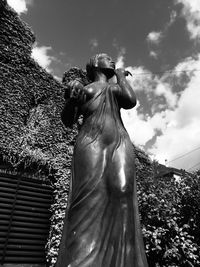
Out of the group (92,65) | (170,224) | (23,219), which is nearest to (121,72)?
(92,65)

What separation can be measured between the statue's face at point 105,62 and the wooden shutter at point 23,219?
5.09 metres

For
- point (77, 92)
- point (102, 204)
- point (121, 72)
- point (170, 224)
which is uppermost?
point (170, 224)

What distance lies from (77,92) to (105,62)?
1.84 ft

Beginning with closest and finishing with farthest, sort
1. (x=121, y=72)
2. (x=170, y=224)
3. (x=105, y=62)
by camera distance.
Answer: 1. (x=121, y=72)
2. (x=105, y=62)
3. (x=170, y=224)

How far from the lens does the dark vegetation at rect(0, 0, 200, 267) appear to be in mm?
7434

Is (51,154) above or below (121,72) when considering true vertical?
above

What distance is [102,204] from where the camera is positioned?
2.18 m

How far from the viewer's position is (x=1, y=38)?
9.04m

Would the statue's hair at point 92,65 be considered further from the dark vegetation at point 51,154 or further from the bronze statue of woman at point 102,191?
the dark vegetation at point 51,154

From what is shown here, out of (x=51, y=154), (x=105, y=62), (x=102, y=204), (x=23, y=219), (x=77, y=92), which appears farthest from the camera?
(x=51, y=154)

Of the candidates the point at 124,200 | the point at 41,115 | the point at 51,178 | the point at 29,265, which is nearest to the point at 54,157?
the point at 51,178

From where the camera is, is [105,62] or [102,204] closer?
[102,204]

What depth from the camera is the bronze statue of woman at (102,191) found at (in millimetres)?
2025

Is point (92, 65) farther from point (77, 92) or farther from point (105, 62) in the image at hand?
point (77, 92)
